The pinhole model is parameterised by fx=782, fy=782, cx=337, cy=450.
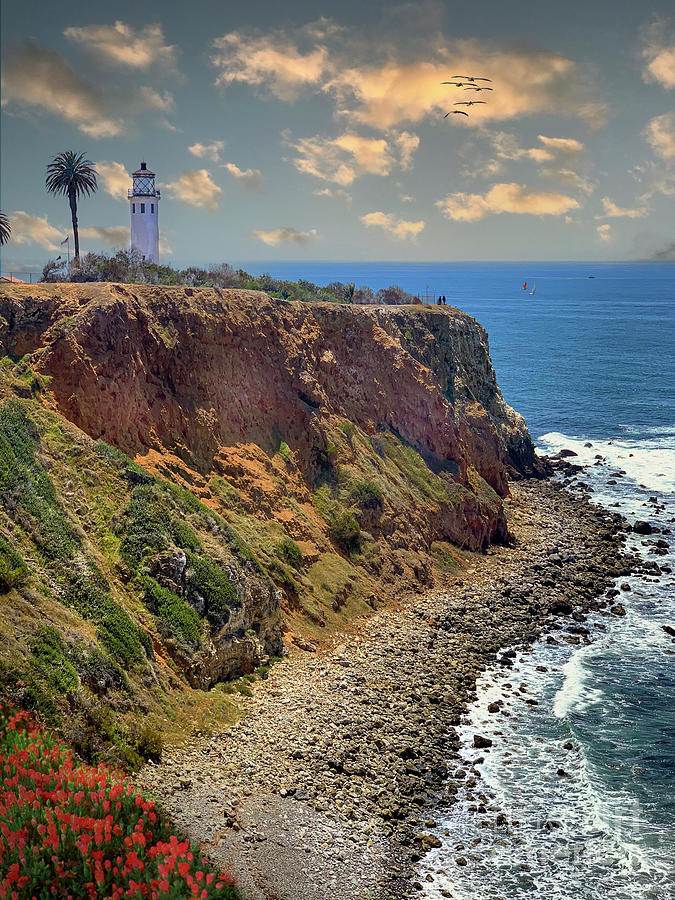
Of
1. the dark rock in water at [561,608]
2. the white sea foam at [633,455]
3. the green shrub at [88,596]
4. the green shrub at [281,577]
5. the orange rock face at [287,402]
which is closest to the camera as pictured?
the green shrub at [88,596]

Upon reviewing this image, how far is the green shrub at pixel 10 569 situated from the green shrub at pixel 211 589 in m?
8.56

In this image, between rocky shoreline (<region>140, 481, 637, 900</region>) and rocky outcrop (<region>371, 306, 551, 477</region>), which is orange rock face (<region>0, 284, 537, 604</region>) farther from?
rocky shoreline (<region>140, 481, 637, 900</region>)

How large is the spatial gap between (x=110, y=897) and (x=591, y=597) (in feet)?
131

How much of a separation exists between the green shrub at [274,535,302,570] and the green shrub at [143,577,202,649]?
1026 centimetres

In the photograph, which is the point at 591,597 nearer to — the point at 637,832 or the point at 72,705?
the point at 637,832

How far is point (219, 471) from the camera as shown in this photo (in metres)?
44.9

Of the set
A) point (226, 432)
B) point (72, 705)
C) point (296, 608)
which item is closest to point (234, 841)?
point (72, 705)

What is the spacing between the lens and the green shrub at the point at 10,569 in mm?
25734

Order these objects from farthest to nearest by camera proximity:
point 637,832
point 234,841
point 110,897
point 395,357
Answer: point 395,357 → point 637,832 → point 234,841 → point 110,897

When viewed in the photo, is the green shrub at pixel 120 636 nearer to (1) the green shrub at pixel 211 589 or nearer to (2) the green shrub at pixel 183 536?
(1) the green shrub at pixel 211 589

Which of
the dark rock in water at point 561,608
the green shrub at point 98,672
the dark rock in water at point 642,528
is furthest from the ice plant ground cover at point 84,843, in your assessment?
the dark rock in water at point 642,528

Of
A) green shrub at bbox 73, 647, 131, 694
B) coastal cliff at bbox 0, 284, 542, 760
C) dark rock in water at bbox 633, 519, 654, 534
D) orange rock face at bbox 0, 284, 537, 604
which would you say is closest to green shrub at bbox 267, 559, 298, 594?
coastal cliff at bbox 0, 284, 542, 760

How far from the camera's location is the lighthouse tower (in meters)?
63.3

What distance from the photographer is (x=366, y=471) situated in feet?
173
